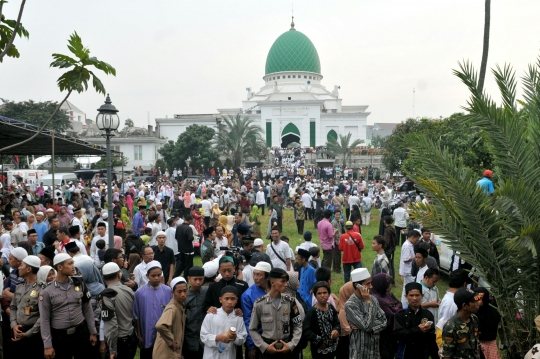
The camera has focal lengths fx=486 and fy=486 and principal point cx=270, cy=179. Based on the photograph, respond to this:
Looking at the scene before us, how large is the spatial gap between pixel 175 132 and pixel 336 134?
18.9 meters

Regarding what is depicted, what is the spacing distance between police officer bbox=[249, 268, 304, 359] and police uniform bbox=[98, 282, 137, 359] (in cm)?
130

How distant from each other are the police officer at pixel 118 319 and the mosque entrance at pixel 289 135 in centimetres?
5143

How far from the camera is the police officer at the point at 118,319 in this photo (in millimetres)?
4742

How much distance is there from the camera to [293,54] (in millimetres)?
60750

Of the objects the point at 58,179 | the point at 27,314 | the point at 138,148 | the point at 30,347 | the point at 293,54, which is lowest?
the point at 30,347

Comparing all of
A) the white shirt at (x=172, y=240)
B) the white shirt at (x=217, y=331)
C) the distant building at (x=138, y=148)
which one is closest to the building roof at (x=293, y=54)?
the distant building at (x=138, y=148)

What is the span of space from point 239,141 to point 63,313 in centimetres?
3359

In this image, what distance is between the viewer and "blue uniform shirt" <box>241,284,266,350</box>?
15.5 feet

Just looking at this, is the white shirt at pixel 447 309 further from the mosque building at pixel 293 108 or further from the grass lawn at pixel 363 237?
the mosque building at pixel 293 108

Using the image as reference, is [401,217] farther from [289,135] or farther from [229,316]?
[289,135]

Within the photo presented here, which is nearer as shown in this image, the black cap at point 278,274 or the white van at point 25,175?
the black cap at point 278,274

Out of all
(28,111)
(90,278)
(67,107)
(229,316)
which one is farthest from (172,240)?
(67,107)

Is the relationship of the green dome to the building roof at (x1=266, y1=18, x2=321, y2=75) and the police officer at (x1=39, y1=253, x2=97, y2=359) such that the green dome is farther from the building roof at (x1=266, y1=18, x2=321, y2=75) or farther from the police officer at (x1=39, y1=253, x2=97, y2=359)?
the police officer at (x1=39, y1=253, x2=97, y2=359)

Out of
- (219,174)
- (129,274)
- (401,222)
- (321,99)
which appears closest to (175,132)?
(321,99)
